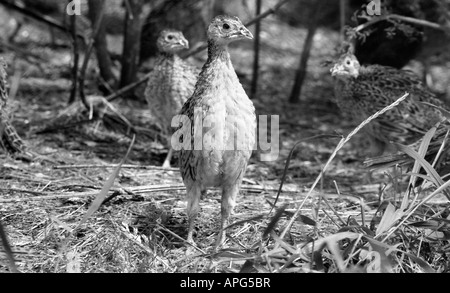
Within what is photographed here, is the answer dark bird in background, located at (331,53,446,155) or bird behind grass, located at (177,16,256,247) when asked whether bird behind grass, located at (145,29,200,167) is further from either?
bird behind grass, located at (177,16,256,247)

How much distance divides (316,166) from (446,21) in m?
2.07

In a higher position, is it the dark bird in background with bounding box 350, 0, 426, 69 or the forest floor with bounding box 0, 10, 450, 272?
the dark bird in background with bounding box 350, 0, 426, 69

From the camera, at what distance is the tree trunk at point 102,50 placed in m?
7.71

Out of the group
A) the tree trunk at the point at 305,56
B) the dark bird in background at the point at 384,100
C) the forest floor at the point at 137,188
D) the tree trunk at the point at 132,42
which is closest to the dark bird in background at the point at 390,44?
the dark bird in background at the point at 384,100

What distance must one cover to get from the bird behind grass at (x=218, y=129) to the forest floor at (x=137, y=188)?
1.20 feet

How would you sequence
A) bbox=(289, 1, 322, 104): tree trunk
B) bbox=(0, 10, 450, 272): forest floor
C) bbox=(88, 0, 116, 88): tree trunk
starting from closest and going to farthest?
bbox=(0, 10, 450, 272): forest floor
bbox=(88, 0, 116, 88): tree trunk
bbox=(289, 1, 322, 104): tree trunk

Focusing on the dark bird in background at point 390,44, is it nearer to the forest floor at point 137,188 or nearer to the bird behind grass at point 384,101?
the bird behind grass at point 384,101

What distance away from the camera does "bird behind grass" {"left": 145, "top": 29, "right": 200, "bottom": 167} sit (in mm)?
6855

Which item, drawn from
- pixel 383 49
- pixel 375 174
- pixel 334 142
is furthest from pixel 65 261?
pixel 383 49

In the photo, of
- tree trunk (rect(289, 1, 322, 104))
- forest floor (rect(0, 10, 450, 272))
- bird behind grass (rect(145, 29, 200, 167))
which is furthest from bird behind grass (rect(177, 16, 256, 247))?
tree trunk (rect(289, 1, 322, 104))

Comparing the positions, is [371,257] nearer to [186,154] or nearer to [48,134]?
[186,154]

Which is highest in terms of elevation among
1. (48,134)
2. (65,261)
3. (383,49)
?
(383,49)

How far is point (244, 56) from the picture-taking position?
35.5ft

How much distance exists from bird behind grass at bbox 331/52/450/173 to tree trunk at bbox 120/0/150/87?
2.33 m
